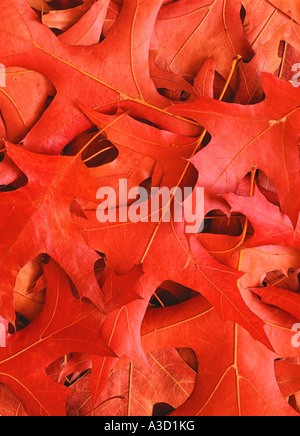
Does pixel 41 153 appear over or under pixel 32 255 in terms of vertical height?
over

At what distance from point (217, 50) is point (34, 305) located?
0.48 metres

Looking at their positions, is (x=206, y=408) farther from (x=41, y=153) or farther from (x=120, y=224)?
(x=41, y=153)

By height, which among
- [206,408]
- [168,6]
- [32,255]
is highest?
[168,6]

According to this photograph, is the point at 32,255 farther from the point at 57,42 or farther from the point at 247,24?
the point at 247,24

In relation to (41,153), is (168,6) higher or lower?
higher

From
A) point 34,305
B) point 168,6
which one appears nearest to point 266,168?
point 168,6

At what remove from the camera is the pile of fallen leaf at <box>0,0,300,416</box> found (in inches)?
21.4

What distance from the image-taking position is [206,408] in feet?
1.98

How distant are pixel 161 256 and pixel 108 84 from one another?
255 mm

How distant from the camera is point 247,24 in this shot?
59 cm

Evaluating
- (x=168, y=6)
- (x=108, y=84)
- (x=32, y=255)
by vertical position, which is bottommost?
(x=32, y=255)

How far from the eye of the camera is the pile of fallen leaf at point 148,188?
54 centimetres

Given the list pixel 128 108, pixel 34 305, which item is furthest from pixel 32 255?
pixel 128 108

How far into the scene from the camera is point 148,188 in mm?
599
